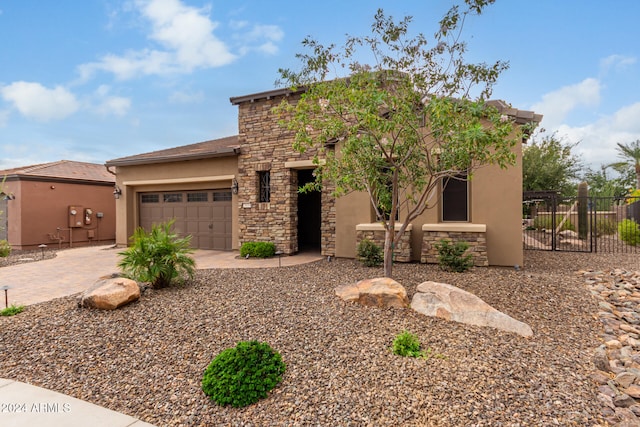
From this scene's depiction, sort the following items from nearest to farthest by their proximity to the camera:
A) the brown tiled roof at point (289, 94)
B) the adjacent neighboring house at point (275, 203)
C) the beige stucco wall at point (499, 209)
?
the brown tiled roof at point (289, 94)
the beige stucco wall at point (499, 209)
the adjacent neighboring house at point (275, 203)

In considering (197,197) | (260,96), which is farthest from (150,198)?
(260,96)

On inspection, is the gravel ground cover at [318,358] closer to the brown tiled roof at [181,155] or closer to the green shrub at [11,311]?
the green shrub at [11,311]

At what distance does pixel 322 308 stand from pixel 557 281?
5072mm

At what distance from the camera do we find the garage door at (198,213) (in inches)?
485

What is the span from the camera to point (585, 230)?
12812mm

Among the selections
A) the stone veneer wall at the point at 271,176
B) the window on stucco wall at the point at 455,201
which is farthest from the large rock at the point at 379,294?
the stone veneer wall at the point at 271,176

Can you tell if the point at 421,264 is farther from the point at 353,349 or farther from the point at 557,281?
the point at 353,349

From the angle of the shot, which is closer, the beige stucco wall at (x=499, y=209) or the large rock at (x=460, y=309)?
the large rock at (x=460, y=309)

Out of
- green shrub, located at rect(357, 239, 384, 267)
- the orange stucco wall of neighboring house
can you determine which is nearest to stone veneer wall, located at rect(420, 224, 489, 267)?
green shrub, located at rect(357, 239, 384, 267)

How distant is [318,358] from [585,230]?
13844 millimetres

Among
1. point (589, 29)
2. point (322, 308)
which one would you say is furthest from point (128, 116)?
point (589, 29)

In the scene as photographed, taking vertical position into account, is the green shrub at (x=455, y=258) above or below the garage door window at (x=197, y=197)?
below

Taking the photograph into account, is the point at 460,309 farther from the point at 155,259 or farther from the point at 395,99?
the point at 155,259

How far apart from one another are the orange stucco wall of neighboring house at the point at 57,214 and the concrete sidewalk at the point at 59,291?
333 centimetres
